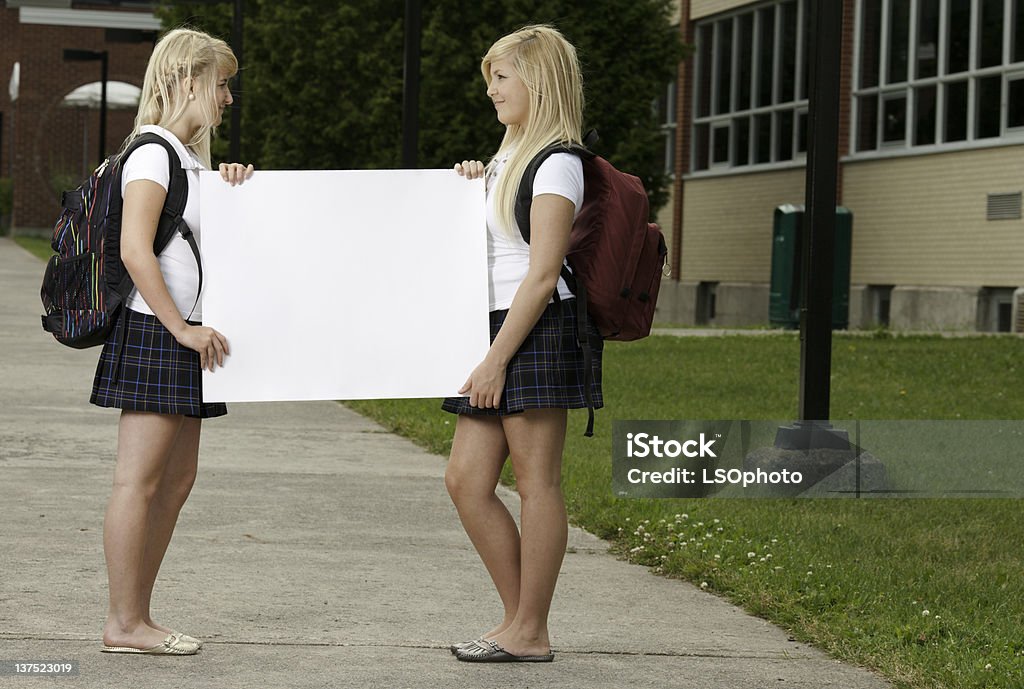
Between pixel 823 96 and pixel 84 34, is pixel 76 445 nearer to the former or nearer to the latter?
pixel 823 96

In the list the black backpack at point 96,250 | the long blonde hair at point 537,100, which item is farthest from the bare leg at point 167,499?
the long blonde hair at point 537,100

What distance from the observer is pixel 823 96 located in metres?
8.96

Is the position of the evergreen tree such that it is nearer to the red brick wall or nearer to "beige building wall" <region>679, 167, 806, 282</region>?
"beige building wall" <region>679, 167, 806, 282</region>

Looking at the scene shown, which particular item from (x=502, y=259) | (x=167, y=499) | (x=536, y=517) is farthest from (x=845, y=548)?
(x=167, y=499)

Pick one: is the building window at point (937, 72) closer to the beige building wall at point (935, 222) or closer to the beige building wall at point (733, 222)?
the beige building wall at point (935, 222)

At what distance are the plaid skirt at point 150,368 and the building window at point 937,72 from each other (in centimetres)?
1917

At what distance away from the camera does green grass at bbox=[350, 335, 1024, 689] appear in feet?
18.0

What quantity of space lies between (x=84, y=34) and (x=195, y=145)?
2178 inches

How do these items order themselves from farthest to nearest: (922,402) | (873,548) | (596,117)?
(596,117) < (922,402) < (873,548)

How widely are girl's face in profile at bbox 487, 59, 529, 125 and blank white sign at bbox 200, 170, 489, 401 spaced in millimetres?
229

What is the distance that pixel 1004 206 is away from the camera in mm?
22406

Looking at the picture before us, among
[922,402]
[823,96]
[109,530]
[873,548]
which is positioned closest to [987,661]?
[873,548]

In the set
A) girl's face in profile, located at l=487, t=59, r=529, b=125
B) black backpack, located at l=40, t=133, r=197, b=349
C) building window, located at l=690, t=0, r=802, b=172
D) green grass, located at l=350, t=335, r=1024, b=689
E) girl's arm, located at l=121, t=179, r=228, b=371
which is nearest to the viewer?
girl's arm, located at l=121, t=179, r=228, b=371

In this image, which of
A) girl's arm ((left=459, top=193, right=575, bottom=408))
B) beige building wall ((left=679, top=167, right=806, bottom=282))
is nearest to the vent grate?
beige building wall ((left=679, top=167, right=806, bottom=282))
